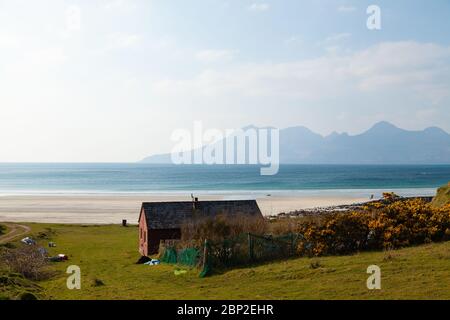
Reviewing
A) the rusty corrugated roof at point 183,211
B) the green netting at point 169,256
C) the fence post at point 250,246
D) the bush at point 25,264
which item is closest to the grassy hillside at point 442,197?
the fence post at point 250,246

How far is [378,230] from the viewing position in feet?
79.9

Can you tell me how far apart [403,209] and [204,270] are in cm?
1101

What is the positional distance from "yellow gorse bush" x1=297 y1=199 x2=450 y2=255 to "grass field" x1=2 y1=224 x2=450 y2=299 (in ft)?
4.03

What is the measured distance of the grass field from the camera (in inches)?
640

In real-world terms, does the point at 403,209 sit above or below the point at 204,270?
above

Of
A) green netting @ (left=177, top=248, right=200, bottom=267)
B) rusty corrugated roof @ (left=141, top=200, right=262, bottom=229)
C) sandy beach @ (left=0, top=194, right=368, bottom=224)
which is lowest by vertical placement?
sandy beach @ (left=0, top=194, right=368, bottom=224)

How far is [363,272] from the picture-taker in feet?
61.6

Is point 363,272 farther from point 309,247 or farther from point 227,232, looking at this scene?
point 227,232

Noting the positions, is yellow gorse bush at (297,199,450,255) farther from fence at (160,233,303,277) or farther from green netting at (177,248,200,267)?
green netting at (177,248,200,267)

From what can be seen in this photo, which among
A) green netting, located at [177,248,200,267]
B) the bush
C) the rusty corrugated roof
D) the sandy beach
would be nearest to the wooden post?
green netting, located at [177,248,200,267]

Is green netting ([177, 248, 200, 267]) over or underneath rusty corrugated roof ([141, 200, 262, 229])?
underneath

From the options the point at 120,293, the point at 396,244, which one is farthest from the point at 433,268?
the point at 120,293

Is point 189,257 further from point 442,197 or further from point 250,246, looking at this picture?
point 442,197

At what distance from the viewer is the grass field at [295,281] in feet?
53.3
